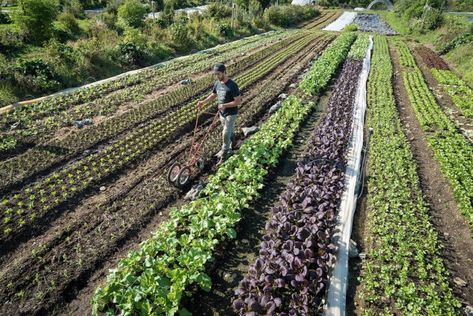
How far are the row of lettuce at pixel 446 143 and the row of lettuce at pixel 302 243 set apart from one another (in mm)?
2466

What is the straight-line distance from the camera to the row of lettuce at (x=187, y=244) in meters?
4.02

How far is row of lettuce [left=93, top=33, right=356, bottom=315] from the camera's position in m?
4.02

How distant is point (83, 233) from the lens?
550 centimetres

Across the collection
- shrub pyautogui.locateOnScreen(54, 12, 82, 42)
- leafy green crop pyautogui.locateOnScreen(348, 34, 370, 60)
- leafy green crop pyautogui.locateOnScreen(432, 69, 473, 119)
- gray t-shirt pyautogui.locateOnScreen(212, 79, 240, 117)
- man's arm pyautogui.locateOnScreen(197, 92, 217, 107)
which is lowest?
leafy green crop pyautogui.locateOnScreen(432, 69, 473, 119)

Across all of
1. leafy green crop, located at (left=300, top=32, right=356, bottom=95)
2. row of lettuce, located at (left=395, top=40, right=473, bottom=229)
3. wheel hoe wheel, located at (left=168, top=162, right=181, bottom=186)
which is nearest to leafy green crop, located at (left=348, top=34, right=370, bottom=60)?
leafy green crop, located at (left=300, top=32, right=356, bottom=95)

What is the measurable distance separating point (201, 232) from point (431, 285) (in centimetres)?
357

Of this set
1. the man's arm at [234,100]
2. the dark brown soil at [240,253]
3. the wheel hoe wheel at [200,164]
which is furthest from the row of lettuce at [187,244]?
the man's arm at [234,100]

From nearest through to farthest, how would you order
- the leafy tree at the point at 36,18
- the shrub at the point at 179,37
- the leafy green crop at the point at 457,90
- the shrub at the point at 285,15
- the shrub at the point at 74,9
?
the leafy green crop at the point at 457,90, the leafy tree at the point at 36,18, the shrub at the point at 179,37, the shrub at the point at 74,9, the shrub at the point at 285,15

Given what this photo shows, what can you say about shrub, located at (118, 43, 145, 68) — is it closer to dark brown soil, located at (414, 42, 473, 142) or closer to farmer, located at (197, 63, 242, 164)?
farmer, located at (197, 63, 242, 164)

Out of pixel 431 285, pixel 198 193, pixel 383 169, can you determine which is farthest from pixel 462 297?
pixel 198 193

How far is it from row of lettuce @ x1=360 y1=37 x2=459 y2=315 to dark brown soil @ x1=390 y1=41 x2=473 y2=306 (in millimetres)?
222

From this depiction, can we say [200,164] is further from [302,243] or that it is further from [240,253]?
[302,243]

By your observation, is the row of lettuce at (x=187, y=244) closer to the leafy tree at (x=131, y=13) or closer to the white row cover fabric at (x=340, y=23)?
the leafy tree at (x=131, y=13)

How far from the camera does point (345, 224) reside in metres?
5.89
